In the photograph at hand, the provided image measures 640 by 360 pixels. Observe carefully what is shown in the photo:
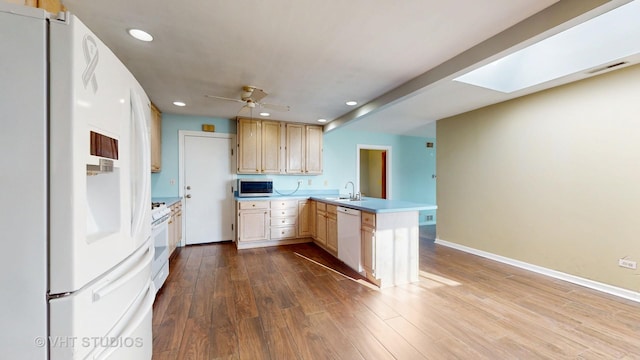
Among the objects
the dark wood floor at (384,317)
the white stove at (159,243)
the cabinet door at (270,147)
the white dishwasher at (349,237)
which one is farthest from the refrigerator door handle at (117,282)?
the cabinet door at (270,147)

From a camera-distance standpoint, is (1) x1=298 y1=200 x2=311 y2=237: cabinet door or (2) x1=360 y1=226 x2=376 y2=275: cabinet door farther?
(1) x1=298 y1=200 x2=311 y2=237: cabinet door

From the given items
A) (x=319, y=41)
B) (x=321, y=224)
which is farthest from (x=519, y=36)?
(x=321, y=224)

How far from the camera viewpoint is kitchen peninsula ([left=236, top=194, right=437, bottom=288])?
113 inches

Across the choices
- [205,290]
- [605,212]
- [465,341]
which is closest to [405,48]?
[465,341]

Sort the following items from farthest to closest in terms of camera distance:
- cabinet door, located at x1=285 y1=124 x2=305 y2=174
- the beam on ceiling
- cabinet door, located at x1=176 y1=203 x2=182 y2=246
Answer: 1. cabinet door, located at x1=285 y1=124 x2=305 y2=174
2. cabinet door, located at x1=176 y1=203 x2=182 y2=246
3. the beam on ceiling

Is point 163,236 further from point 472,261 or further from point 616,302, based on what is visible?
point 616,302

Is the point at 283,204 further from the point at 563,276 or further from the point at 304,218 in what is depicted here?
the point at 563,276

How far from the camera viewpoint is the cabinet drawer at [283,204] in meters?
4.53

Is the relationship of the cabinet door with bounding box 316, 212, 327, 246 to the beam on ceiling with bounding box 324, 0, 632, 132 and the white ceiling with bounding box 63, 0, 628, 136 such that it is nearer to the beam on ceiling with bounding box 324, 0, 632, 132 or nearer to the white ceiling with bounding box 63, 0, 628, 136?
the white ceiling with bounding box 63, 0, 628, 136

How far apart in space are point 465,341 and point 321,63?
2.66 m

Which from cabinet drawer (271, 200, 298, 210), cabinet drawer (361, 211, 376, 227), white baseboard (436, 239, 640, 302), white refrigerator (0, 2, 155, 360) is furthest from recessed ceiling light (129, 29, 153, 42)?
white baseboard (436, 239, 640, 302)

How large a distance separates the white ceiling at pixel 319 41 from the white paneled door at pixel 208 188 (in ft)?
4.62

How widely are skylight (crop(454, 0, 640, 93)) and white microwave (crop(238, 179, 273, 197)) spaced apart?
3.42 m

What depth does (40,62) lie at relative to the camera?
2.38ft
